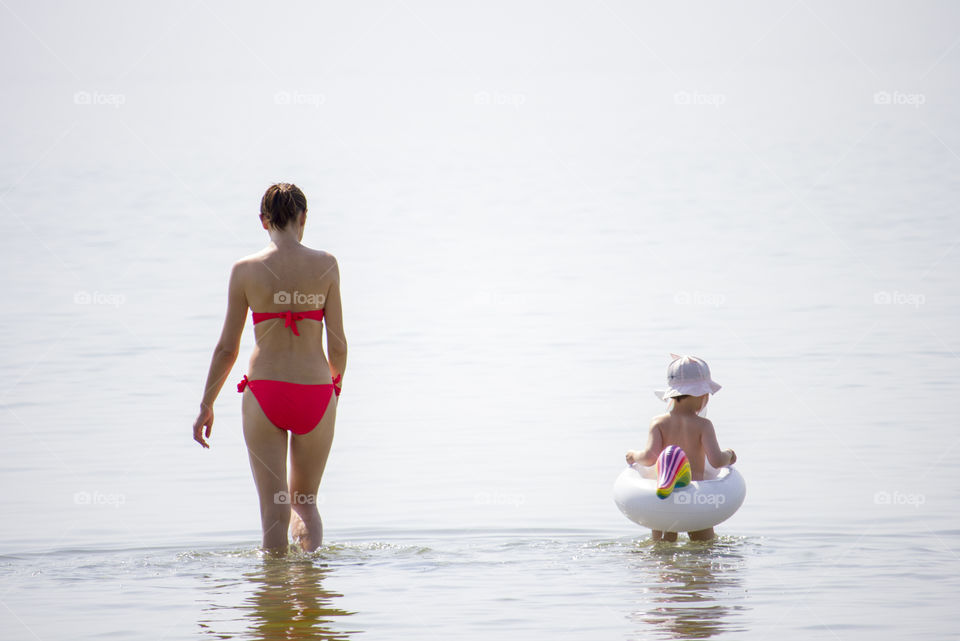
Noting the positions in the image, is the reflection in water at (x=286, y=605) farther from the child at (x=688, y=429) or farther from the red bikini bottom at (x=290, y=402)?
the child at (x=688, y=429)

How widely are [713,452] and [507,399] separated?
4.13 meters

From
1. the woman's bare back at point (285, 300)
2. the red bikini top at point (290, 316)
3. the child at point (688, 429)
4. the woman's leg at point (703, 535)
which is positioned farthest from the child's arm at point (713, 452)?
the red bikini top at point (290, 316)

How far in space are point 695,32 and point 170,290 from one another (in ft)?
166

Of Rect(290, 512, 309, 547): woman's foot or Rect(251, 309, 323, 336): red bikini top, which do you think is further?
Rect(290, 512, 309, 547): woman's foot

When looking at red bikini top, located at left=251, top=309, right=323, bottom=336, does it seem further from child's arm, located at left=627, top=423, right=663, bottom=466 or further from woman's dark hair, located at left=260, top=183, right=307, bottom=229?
child's arm, located at left=627, top=423, right=663, bottom=466

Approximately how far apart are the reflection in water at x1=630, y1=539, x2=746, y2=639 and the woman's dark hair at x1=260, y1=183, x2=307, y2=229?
2.21 metres

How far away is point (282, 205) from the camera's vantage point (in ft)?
20.6

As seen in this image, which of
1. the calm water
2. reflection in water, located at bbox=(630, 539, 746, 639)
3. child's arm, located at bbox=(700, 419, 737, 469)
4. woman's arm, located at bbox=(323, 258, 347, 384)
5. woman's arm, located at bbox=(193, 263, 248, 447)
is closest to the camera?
reflection in water, located at bbox=(630, 539, 746, 639)

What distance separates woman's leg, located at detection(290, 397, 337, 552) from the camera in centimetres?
634

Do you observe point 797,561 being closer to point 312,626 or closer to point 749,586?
point 749,586

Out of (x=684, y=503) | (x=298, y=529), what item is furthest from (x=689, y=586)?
(x=298, y=529)

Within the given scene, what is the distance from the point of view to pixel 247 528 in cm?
755

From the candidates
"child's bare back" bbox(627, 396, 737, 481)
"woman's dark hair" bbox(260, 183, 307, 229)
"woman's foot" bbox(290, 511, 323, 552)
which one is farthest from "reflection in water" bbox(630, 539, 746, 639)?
"woman's dark hair" bbox(260, 183, 307, 229)

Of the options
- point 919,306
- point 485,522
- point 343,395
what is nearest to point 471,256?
point 919,306
